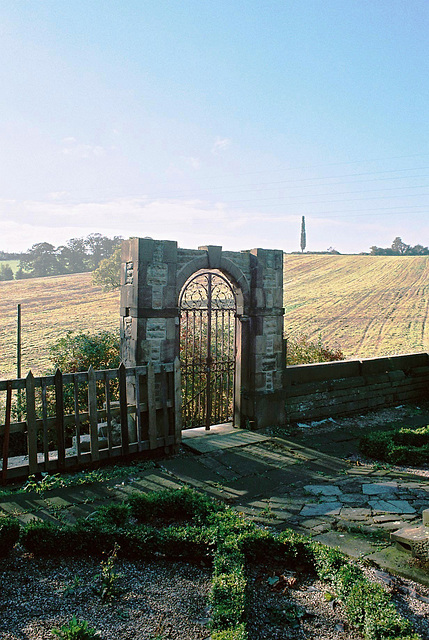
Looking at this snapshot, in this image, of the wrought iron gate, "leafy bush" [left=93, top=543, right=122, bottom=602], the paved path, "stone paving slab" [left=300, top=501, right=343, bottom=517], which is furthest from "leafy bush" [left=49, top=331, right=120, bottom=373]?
"leafy bush" [left=93, top=543, right=122, bottom=602]

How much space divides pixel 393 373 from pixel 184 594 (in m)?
8.57

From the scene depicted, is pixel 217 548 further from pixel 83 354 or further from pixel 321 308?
pixel 321 308

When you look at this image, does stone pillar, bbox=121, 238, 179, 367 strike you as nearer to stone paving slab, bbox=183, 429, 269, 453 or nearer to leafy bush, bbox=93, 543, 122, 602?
stone paving slab, bbox=183, 429, 269, 453

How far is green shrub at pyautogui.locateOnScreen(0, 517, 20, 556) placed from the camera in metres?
3.91

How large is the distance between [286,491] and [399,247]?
193 feet

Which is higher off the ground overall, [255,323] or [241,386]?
[255,323]

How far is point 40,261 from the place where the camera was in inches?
1633

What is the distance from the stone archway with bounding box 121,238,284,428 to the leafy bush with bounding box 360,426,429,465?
1942mm

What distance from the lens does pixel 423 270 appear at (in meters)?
34.5

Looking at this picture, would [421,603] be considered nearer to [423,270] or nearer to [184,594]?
[184,594]

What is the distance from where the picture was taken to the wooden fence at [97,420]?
5.68m

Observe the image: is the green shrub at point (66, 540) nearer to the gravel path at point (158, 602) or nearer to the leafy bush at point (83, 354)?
the gravel path at point (158, 602)

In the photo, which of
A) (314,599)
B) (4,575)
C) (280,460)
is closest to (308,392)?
(280,460)

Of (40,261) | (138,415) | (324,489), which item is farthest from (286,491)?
(40,261)
